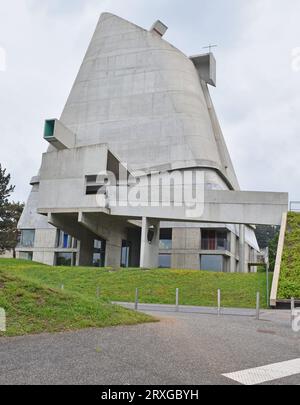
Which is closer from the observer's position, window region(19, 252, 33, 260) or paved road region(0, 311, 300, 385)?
paved road region(0, 311, 300, 385)

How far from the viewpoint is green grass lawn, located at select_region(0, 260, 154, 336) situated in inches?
303

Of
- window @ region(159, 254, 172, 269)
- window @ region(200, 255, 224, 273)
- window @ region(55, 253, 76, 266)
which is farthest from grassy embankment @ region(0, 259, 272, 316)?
window @ region(55, 253, 76, 266)

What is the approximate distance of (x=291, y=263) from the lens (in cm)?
2155

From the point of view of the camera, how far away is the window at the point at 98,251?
136ft

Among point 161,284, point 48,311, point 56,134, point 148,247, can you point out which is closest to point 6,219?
point 56,134

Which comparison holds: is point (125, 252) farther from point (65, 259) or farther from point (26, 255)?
point (26, 255)

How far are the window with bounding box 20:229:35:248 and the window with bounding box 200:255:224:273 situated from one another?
20.2m

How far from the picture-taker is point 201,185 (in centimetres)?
3344

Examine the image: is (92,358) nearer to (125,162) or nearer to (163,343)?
(163,343)

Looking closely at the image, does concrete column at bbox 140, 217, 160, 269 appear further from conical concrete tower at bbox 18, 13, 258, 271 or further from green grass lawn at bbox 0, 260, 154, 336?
green grass lawn at bbox 0, 260, 154, 336

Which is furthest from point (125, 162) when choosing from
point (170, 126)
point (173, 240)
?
point (173, 240)

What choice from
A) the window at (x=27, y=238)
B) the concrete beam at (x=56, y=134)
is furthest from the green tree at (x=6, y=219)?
the concrete beam at (x=56, y=134)

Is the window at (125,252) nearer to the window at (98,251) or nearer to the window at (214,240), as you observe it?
the window at (98,251)

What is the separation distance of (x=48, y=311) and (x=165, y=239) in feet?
119
